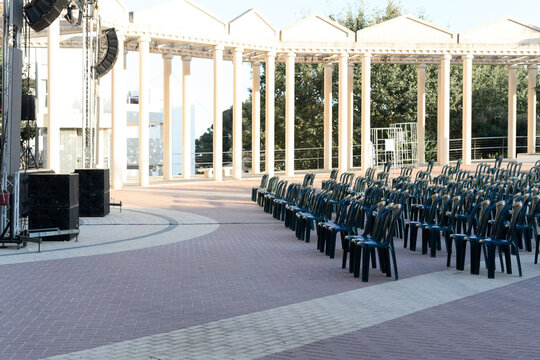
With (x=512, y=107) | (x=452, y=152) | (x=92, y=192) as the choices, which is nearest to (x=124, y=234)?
(x=92, y=192)

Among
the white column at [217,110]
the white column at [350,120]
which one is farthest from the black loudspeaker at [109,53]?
the white column at [350,120]

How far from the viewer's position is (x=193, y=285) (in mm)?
9133

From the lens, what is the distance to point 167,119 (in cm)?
3316

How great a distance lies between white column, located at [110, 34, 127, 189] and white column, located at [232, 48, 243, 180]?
6.16 metres

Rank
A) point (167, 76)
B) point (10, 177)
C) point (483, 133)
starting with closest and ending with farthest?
1. point (10, 177)
2. point (167, 76)
3. point (483, 133)

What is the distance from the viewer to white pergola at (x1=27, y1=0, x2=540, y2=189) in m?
30.7

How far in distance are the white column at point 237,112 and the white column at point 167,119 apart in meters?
3.06

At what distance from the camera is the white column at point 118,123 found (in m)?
28.2

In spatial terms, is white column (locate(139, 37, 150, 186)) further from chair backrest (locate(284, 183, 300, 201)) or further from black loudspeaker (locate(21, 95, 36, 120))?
chair backrest (locate(284, 183, 300, 201))

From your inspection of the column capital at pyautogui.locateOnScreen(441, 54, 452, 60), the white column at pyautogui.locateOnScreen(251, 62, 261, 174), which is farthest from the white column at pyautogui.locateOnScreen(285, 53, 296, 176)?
the column capital at pyautogui.locateOnScreen(441, 54, 452, 60)

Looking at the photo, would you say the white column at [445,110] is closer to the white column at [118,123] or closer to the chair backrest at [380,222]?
the white column at [118,123]

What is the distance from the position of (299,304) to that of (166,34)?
78.4 feet

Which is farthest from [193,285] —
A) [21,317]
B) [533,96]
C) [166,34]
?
[533,96]

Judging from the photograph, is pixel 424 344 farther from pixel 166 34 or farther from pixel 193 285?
pixel 166 34
